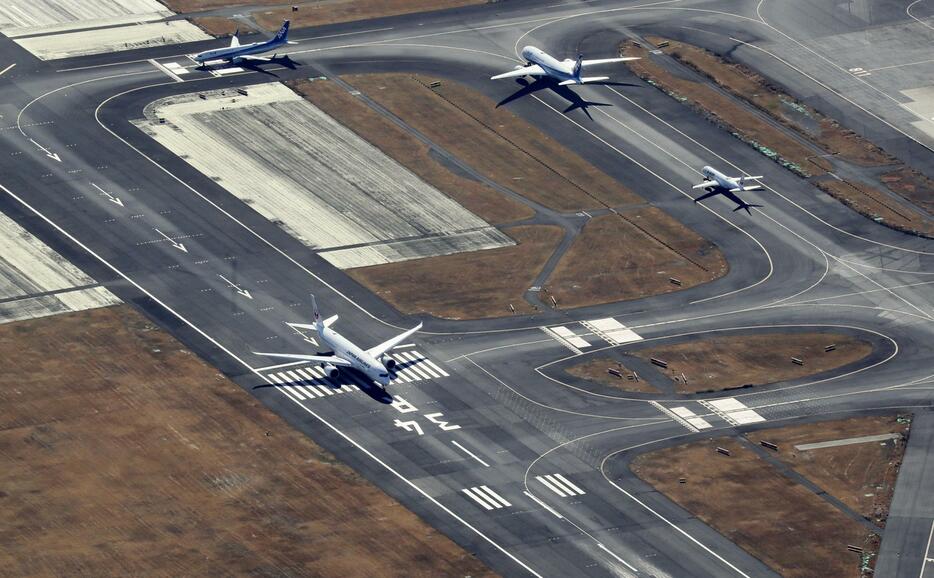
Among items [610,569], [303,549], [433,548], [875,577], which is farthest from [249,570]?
[875,577]

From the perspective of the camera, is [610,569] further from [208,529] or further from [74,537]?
[74,537]

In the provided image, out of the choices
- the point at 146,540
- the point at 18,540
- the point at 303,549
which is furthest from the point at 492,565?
the point at 18,540

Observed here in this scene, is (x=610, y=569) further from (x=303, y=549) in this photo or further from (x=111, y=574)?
(x=111, y=574)

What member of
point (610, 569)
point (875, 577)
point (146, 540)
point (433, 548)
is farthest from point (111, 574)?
point (875, 577)

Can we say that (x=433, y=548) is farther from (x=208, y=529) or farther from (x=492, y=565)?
(x=208, y=529)

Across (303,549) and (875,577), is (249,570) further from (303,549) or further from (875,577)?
(875,577)

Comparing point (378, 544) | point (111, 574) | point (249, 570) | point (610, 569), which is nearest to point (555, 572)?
point (610, 569)
